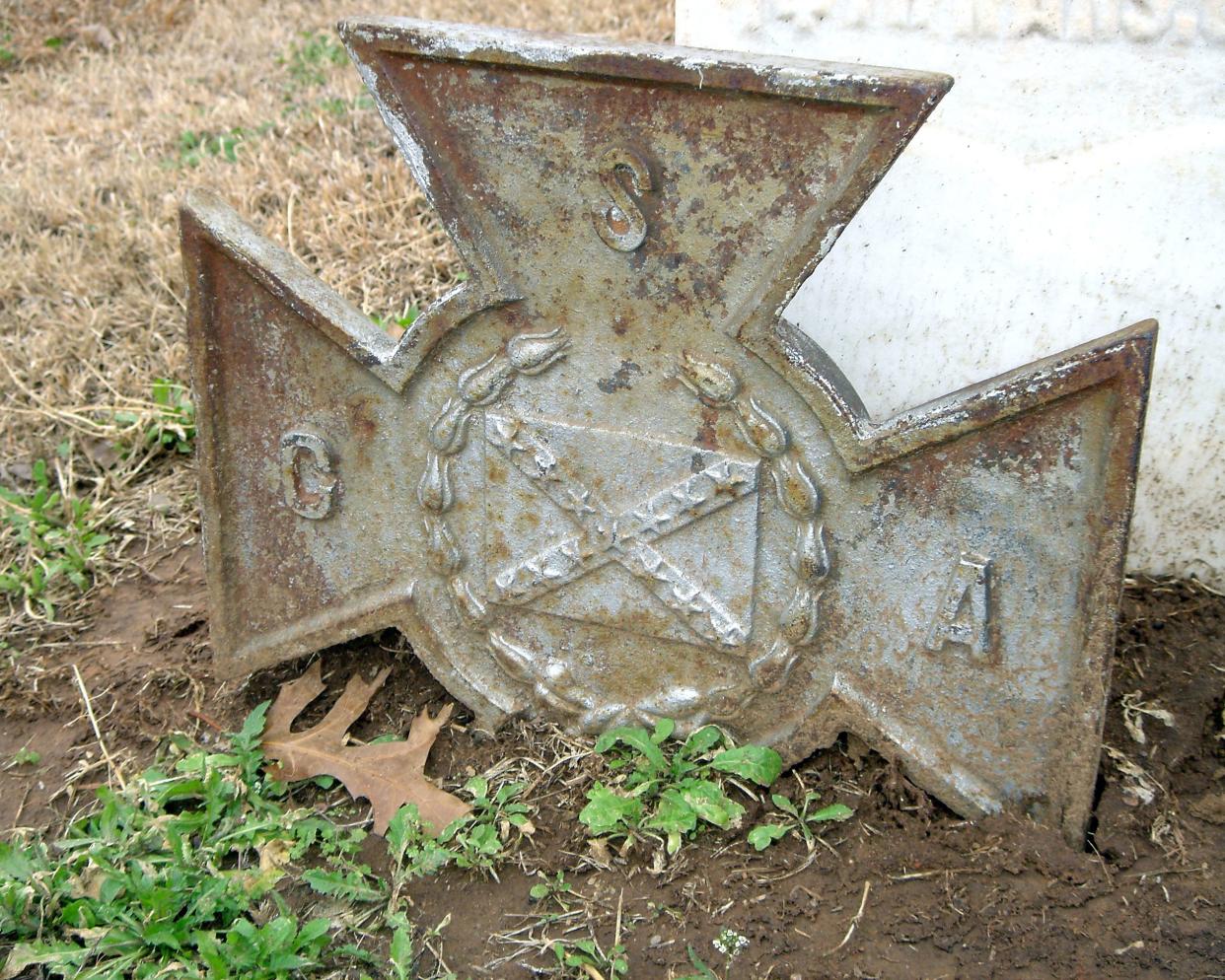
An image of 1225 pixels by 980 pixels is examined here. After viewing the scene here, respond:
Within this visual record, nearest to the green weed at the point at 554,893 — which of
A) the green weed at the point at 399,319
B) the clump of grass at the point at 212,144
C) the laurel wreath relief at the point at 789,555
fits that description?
the laurel wreath relief at the point at 789,555

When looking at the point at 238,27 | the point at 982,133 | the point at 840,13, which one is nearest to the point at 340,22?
the point at 840,13

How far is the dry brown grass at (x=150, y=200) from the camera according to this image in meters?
3.39

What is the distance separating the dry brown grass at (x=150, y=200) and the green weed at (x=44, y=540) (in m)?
0.05

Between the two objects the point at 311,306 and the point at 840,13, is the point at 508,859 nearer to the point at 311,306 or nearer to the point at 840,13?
the point at 311,306

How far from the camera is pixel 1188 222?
2375mm

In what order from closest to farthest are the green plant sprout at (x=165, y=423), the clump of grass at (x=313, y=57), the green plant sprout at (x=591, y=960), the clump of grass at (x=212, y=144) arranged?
the green plant sprout at (x=591, y=960) < the green plant sprout at (x=165, y=423) < the clump of grass at (x=212, y=144) < the clump of grass at (x=313, y=57)

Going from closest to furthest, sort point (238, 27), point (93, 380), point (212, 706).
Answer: point (212, 706) < point (93, 380) < point (238, 27)

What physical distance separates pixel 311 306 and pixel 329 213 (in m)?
1.64

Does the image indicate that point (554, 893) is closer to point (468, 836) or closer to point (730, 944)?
point (468, 836)

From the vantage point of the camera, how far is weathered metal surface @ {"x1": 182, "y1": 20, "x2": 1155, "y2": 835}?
74.4 inches

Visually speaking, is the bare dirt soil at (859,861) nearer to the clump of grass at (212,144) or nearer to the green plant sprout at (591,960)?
the green plant sprout at (591,960)

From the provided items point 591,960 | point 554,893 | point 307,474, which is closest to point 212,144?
point 307,474

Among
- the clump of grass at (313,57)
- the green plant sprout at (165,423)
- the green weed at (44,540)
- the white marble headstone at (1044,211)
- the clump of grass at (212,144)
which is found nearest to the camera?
the white marble headstone at (1044,211)

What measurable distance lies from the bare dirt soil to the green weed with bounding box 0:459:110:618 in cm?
39
